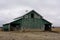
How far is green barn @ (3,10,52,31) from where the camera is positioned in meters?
44.2

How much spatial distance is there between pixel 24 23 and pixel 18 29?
2.31 m

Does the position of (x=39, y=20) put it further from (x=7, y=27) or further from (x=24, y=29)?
(x=7, y=27)

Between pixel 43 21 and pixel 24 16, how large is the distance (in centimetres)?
538

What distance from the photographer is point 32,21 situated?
44625 mm

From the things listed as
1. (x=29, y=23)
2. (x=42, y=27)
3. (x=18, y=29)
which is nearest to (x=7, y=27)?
(x=18, y=29)

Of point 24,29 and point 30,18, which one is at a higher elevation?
point 30,18

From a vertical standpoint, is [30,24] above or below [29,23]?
below

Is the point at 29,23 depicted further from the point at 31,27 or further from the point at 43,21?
the point at 43,21

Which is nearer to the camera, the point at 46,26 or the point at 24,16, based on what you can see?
the point at 24,16

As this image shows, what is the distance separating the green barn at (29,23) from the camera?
44.2 m

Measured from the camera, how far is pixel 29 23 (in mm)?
44469

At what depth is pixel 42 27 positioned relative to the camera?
45.6 meters

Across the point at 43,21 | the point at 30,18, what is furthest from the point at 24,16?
the point at 43,21

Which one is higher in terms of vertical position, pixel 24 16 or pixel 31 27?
pixel 24 16
